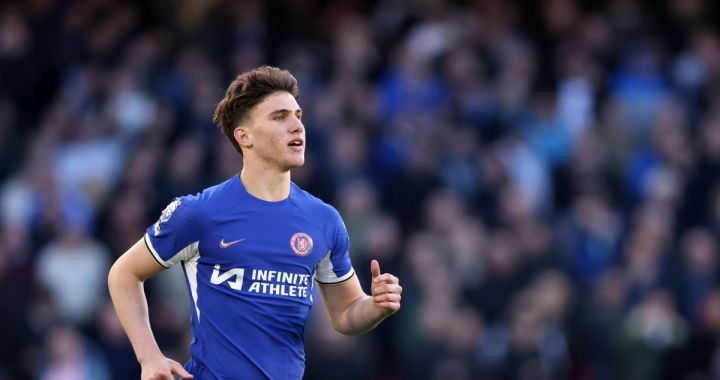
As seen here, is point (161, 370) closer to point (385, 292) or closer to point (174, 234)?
point (174, 234)

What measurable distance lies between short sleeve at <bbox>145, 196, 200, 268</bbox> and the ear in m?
0.39

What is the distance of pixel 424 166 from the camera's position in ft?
45.3

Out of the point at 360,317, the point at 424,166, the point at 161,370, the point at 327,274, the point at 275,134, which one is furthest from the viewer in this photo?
the point at 424,166

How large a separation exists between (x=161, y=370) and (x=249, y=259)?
0.67 metres

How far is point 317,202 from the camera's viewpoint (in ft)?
22.1

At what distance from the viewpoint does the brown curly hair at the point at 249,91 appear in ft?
21.6

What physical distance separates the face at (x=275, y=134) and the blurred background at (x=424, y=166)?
5.81 metres

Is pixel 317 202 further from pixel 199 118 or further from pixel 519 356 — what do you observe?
pixel 199 118

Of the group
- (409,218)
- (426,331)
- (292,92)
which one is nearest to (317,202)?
(292,92)

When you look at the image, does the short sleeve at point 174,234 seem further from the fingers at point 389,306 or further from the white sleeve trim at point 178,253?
the fingers at point 389,306

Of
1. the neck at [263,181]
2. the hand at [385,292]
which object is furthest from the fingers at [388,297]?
the neck at [263,181]

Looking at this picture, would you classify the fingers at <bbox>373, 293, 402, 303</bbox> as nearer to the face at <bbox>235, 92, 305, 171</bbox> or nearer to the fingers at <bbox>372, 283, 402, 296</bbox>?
the fingers at <bbox>372, 283, 402, 296</bbox>

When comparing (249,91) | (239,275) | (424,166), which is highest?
(249,91)

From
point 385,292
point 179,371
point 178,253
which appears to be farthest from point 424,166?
point 179,371
